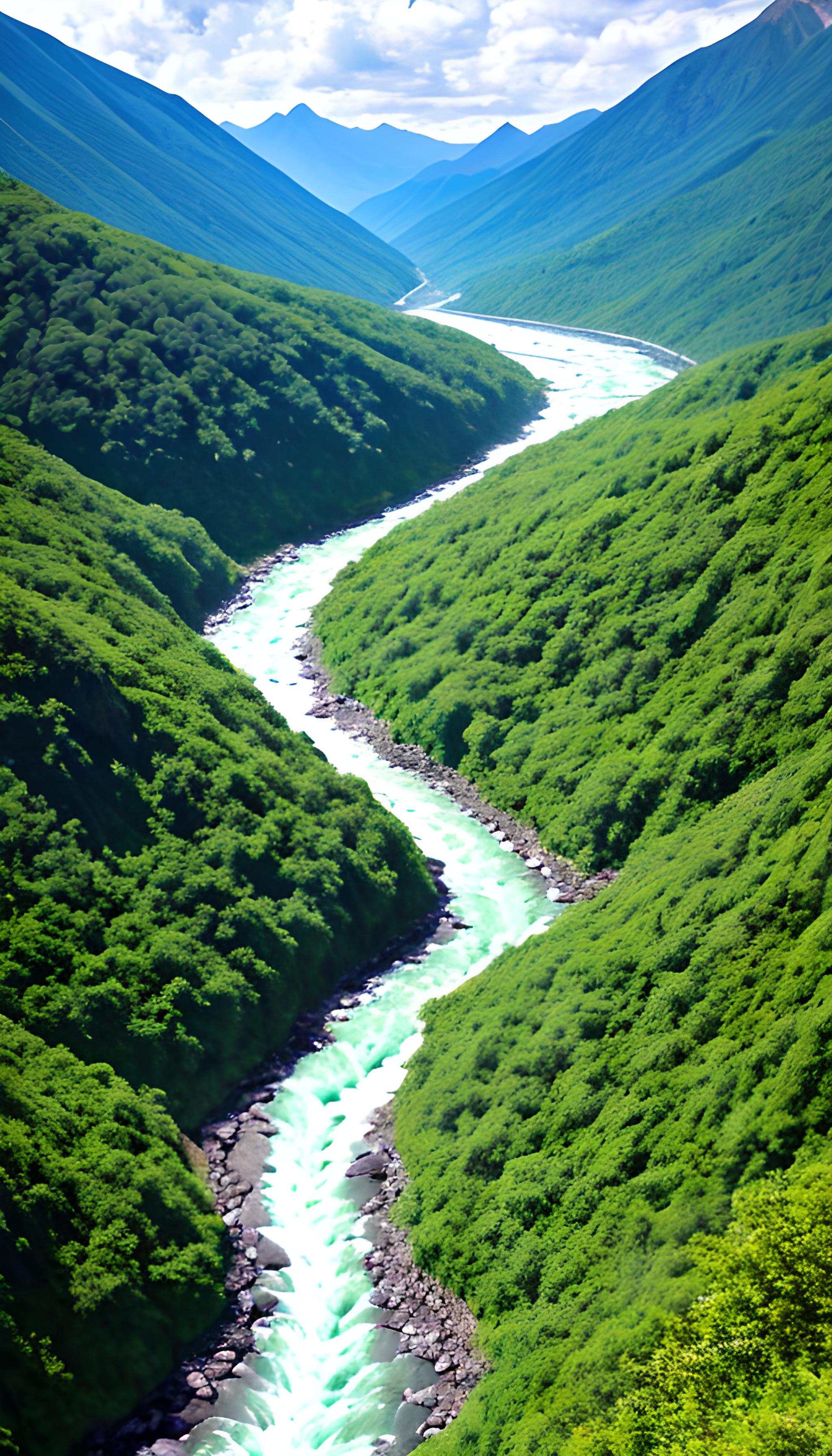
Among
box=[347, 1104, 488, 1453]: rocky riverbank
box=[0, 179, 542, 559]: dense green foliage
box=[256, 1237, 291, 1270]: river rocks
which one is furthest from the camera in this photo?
box=[0, 179, 542, 559]: dense green foliage

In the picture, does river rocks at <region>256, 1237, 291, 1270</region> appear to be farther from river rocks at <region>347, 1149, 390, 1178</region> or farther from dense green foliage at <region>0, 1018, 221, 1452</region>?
river rocks at <region>347, 1149, 390, 1178</region>

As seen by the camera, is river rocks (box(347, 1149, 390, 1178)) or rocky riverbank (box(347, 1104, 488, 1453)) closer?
rocky riverbank (box(347, 1104, 488, 1453))

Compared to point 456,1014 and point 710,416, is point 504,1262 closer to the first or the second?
point 456,1014

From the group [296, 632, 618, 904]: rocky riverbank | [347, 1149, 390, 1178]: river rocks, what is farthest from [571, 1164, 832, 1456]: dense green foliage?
[296, 632, 618, 904]: rocky riverbank

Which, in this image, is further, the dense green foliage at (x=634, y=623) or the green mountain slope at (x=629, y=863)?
the dense green foliage at (x=634, y=623)

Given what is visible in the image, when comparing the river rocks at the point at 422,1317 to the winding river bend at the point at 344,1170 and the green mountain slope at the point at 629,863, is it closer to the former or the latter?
the winding river bend at the point at 344,1170

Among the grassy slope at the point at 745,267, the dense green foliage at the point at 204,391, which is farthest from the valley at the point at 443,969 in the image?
the grassy slope at the point at 745,267
